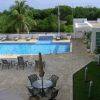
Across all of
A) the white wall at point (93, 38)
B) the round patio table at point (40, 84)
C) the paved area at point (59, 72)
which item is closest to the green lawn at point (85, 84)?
the paved area at point (59, 72)

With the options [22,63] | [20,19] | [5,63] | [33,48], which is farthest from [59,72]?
[20,19]

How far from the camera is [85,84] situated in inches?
651

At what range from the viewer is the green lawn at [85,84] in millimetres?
14848

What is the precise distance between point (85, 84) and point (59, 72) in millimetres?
2847

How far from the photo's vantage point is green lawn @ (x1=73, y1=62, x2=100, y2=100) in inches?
585

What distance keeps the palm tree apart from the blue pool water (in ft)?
20.8

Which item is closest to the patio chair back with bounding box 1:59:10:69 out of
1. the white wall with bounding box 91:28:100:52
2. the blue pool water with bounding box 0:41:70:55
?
the white wall with bounding box 91:28:100:52

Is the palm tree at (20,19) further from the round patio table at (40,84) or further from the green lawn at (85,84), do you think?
the round patio table at (40,84)

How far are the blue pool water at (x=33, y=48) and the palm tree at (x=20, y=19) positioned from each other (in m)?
6.34

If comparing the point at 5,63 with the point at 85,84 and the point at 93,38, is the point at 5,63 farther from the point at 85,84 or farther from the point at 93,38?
the point at 93,38

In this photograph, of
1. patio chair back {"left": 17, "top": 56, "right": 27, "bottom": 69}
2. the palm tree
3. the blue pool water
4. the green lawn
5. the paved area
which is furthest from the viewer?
the palm tree

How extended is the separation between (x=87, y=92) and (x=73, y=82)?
5.45ft

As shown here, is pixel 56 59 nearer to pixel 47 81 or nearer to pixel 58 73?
pixel 58 73

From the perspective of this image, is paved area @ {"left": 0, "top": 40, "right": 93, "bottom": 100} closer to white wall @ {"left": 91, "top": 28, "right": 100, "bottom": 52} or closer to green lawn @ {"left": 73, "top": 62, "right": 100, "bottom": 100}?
green lawn @ {"left": 73, "top": 62, "right": 100, "bottom": 100}
